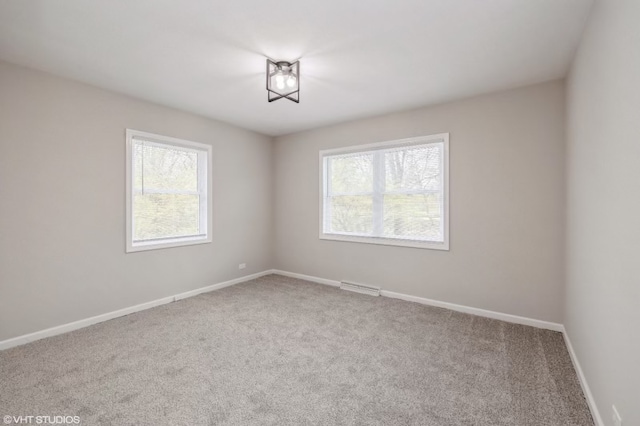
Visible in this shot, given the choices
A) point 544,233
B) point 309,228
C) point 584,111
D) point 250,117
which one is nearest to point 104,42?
point 250,117

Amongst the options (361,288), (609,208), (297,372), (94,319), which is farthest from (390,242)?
(94,319)

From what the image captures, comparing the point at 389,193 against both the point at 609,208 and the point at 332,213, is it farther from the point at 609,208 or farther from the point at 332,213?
the point at 609,208

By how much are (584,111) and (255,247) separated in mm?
4466

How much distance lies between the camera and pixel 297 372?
2.17 m

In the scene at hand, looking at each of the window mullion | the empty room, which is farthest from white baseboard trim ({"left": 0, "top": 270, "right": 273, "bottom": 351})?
the window mullion

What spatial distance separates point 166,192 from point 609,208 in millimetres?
4319

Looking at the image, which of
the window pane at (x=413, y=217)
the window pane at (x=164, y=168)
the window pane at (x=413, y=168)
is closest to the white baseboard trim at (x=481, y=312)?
the window pane at (x=413, y=217)

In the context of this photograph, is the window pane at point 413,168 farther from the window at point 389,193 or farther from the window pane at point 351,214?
the window pane at point 351,214

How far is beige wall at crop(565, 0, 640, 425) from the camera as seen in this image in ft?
4.07

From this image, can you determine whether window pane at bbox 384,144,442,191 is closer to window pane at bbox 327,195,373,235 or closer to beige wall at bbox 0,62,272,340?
window pane at bbox 327,195,373,235

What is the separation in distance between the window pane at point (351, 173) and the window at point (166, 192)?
195 cm

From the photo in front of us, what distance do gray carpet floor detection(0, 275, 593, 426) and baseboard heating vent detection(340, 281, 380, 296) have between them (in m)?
0.69

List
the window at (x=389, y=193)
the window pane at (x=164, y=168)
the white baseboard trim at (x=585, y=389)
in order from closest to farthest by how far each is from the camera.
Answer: the white baseboard trim at (x=585, y=389) → the window pane at (x=164, y=168) → the window at (x=389, y=193)

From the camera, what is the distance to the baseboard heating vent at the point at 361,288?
4.04 metres
